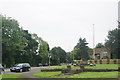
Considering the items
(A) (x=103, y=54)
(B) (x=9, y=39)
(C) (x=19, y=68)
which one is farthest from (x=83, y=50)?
(C) (x=19, y=68)

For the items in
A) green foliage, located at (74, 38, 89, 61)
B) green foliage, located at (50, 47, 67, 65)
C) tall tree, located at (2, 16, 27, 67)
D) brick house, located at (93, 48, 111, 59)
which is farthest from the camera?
green foliage, located at (74, 38, 89, 61)

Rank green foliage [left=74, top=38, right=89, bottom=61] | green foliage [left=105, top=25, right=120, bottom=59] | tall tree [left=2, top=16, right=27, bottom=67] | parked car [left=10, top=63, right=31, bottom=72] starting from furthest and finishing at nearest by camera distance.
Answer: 1. green foliage [left=74, top=38, right=89, bottom=61]
2. green foliage [left=105, top=25, right=120, bottom=59]
3. tall tree [left=2, top=16, right=27, bottom=67]
4. parked car [left=10, top=63, right=31, bottom=72]

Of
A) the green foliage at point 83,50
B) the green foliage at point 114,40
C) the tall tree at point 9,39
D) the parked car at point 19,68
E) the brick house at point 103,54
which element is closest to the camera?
the parked car at point 19,68

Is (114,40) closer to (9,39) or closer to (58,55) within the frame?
(9,39)

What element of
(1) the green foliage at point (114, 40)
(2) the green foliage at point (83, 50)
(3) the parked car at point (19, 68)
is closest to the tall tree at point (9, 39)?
(3) the parked car at point (19, 68)

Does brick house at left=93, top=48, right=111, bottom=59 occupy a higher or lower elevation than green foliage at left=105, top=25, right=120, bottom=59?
lower

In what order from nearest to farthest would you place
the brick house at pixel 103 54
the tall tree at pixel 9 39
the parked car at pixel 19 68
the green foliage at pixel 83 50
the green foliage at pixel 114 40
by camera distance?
the parked car at pixel 19 68 → the tall tree at pixel 9 39 → the green foliage at pixel 114 40 → the brick house at pixel 103 54 → the green foliage at pixel 83 50

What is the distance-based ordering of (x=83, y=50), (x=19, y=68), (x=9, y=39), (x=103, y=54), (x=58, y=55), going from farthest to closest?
(x=83, y=50), (x=58, y=55), (x=103, y=54), (x=9, y=39), (x=19, y=68)

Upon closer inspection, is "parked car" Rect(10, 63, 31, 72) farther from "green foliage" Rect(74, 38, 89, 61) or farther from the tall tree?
"green foliage" Rect(74, 38, 89, 61)

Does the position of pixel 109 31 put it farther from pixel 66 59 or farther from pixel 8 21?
pixel 66 59

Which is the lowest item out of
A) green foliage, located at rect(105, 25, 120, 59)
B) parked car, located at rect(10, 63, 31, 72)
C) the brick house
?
parked car, located at rect(10, 63, 31, 72)

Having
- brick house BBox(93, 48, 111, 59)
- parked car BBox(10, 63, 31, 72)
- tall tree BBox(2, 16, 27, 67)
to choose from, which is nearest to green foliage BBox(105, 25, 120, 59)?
brick house BBox(93, 48, 111, 59)

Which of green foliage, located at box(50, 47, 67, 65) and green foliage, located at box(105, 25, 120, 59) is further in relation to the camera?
green foliage, located at box(50, 47, 67, 65)

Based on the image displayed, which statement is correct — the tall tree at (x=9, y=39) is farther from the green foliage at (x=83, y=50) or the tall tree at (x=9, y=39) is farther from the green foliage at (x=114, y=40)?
the green foliage at (x=83, y=50)
